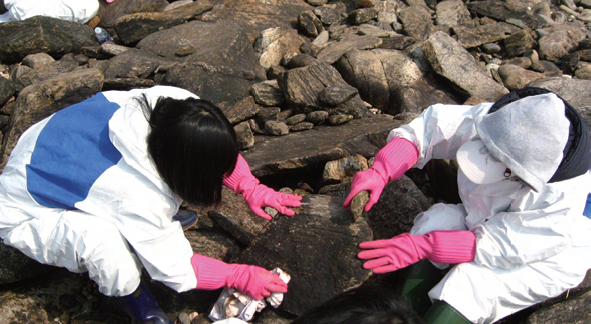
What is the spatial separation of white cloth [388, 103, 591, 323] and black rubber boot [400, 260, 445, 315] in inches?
7.3

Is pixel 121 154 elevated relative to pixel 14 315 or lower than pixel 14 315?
elevated

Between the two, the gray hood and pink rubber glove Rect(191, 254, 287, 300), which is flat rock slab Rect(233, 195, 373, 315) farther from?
the gray hood

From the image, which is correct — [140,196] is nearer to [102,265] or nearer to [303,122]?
[102,265]

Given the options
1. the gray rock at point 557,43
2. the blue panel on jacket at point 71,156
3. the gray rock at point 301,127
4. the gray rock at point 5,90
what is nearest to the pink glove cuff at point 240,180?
the blue panel on jacket at point 71,156

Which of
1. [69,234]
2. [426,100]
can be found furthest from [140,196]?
[426,100]

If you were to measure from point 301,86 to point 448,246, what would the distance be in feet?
7.47

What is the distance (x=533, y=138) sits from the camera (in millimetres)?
1902

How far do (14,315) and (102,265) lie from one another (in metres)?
0.81

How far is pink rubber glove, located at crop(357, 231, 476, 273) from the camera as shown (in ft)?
7.51

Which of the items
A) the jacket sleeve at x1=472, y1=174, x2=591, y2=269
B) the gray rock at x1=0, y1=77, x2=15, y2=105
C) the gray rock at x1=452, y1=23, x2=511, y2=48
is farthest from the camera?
the gray rock at x1=452, y1=23, x2=511, y2=48

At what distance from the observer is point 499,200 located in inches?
93.6

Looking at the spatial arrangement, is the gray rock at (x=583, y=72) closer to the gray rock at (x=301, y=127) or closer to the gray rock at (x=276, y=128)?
the gray rock at (x=301, y=127)

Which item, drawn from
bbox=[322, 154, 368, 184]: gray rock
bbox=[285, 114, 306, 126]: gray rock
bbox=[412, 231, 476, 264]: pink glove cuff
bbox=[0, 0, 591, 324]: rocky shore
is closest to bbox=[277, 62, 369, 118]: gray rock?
bbox=[0, 0, 591, 324]: rocky shore

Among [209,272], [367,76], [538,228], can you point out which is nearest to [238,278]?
[209,272]
